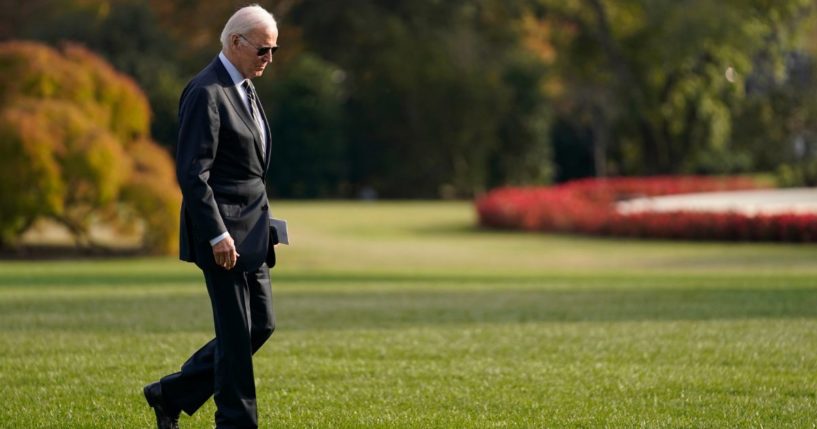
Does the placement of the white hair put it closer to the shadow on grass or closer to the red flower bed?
the shadow on grass

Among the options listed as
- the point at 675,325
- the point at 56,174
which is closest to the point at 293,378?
the point at 675,325

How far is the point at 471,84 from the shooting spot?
39719mm

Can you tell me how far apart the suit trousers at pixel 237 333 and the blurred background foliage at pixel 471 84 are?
101ft

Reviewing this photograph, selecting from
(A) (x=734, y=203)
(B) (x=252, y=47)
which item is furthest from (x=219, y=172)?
(A) (x=734, y=203)

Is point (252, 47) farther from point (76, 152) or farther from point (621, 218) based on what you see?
point (621, 218)

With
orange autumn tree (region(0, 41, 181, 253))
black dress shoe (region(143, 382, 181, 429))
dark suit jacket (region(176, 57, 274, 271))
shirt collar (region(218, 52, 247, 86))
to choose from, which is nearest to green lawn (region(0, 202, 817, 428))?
black dress shoe (region(143, 382, 181, 429))

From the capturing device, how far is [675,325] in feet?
32.3

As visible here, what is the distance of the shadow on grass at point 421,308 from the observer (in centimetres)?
1029

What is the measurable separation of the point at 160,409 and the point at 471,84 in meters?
34.6

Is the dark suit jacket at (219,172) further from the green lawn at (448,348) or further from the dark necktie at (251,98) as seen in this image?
the green lawn at (448,348)

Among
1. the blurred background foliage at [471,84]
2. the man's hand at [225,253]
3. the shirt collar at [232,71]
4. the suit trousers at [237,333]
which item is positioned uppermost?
the blurred background foliage at [471,84]

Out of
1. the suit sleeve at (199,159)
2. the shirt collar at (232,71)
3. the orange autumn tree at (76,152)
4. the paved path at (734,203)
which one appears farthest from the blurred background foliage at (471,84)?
the suit sleeve at (199,159)

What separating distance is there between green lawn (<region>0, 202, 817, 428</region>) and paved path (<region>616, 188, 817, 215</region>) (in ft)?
25.2

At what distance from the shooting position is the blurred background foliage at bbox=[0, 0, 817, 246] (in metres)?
37.3
